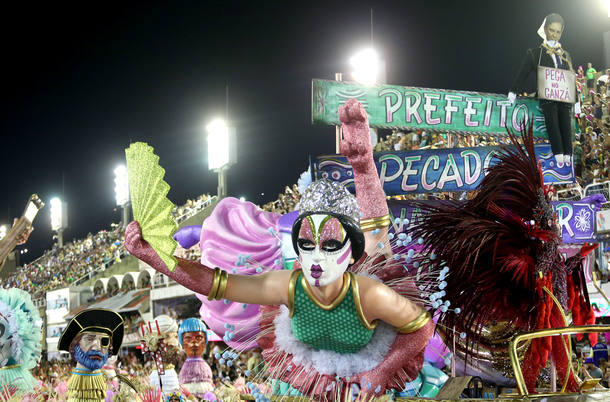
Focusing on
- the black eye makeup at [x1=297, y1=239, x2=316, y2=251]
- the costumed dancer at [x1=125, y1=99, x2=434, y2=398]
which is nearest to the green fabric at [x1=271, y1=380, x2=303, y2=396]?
the costumed dancer at [x1=125, y1=99, x2=434, y2=398]

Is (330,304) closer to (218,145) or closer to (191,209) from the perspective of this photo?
(191,209)

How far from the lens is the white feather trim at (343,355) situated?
3172 millimetres

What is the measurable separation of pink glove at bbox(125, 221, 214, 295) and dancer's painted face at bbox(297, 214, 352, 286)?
510 mm

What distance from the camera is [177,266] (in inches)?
123

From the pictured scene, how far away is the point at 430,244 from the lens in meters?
3.48

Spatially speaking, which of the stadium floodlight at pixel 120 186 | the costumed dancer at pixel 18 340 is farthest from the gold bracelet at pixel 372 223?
the stadium floodlight at pixel 120 186

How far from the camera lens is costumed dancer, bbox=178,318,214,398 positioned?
21.0 feet

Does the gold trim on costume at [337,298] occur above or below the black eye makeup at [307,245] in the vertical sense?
below

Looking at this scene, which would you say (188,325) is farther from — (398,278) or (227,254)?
(398,278)

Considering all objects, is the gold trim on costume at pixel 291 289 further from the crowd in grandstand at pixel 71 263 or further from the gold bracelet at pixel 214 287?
the crowd in grandstand at pixel 71 263

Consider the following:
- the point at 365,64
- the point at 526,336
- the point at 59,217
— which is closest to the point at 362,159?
the point at 526,336

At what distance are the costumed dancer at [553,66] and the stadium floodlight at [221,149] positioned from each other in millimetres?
20271

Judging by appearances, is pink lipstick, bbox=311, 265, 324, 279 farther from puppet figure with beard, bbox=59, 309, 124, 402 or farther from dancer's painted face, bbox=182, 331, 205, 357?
dancer's painted face, bbox=182, 331, 205, 357

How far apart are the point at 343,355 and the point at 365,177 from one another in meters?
0.98
